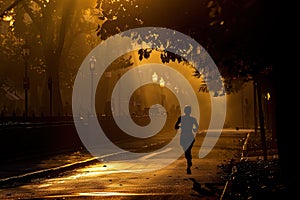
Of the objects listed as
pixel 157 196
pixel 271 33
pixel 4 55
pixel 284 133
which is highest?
pixel 4 55

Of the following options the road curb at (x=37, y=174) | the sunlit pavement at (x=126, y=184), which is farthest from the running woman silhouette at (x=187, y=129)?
the road curb at (x=37, y=174)

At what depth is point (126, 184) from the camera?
Result: 56.1 feet

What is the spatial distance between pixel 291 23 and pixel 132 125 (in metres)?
40.8

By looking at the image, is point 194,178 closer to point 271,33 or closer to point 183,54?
point 183,54

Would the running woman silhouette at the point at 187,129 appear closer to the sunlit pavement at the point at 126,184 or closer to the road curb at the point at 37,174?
the sunlit pavement at the point at 126,184

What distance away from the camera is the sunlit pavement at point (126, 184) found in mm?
14602

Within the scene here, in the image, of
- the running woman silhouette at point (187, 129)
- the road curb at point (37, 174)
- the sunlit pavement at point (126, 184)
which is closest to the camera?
the sunlit pavement at point (126, 184)

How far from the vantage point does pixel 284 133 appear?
1206cm

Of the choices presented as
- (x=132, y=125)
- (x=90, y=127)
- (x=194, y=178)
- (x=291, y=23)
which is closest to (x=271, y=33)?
(x=291, y=23)

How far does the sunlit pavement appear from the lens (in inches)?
575

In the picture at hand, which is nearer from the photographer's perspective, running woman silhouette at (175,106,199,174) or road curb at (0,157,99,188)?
road curb at (0,157,99,188)

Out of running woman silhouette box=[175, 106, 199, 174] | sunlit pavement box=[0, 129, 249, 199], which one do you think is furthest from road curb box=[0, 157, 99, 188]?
running woman silhouette box=[175, 106, 199, 174]

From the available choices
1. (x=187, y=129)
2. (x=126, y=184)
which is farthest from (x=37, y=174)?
(x=187, y=129)

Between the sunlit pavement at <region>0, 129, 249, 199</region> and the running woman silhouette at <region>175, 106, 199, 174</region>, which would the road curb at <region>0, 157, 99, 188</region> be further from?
the running woman silhouette at <region>175, 106, 199, 174</region>
